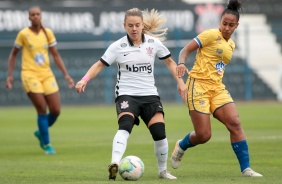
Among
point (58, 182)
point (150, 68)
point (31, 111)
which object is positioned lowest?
point (31, 111)

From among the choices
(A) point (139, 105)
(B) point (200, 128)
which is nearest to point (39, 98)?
(B) point (200, 128)

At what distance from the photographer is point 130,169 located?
9734 mm

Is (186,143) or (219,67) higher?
(219,67)

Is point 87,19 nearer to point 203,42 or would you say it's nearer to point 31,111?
point 31,111

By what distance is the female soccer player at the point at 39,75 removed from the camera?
15039 millimetres

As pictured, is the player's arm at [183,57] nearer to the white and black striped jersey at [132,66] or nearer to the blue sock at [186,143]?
the white and black striped jersey at [132,66]

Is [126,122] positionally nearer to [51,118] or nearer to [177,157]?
[177,157]

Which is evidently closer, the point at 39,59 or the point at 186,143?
the point at 186,143

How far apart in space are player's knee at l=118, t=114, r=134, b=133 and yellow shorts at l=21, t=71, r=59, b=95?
210 inches

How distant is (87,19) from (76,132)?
43.4 feet

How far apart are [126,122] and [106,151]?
5337mm

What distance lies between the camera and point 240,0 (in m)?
11.5

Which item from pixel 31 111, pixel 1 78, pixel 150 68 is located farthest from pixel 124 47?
pixel 1 78

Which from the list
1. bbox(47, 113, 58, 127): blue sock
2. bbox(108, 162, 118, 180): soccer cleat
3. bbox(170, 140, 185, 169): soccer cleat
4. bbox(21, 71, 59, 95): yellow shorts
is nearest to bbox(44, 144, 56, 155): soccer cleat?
bbox(47, 113, 58, 127): blue sock
